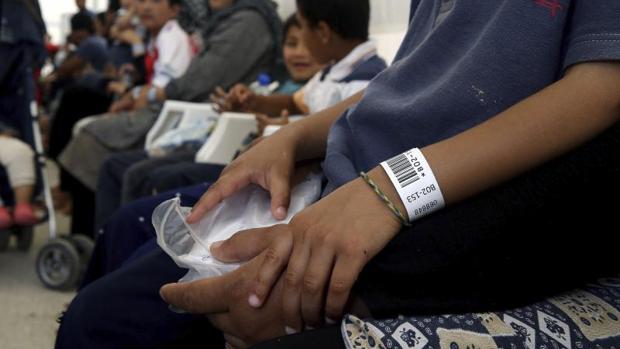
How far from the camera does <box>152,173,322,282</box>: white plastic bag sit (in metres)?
0.74

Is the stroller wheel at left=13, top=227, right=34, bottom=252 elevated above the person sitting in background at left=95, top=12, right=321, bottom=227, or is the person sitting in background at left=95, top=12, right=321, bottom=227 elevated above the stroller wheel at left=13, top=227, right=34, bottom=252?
the person sitting in background at left=95, top=12, right=321, bottom=227

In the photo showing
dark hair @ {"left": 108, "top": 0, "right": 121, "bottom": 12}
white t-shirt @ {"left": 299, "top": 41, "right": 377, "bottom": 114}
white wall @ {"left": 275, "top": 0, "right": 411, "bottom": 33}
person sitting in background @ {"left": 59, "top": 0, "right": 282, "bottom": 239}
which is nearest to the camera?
white t-shirt @ {"left": 299, "top": 41, "right": 377, "bottom": 114}

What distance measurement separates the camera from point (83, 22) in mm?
6512

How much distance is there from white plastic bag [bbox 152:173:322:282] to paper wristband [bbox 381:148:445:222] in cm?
18

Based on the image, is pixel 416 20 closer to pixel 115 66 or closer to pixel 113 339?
pixel 113 339

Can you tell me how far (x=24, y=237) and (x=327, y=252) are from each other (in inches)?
115

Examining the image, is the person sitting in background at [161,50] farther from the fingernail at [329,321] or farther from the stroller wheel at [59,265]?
the fingernail at [329,321]

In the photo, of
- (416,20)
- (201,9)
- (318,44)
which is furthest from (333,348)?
(201,9)

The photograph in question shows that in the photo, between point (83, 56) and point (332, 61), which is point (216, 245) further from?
point (83, 56)

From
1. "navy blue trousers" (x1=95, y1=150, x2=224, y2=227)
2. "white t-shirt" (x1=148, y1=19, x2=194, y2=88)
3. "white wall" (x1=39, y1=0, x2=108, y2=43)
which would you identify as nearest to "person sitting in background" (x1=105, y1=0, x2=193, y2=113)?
"white t-shirt" (x1=148, y1=19, x2=194, y2=88)

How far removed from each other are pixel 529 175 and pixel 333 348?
0.76 feet

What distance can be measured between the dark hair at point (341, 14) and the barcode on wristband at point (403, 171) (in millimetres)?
1464

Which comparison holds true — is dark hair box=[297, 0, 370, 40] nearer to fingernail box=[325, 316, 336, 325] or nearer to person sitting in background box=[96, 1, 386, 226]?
person sitting in background box=[96, 1, 386, 226]

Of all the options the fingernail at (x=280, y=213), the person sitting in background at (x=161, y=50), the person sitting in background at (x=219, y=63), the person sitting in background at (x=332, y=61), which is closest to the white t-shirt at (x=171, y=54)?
the person sitting in background at (x=161, y=50)
